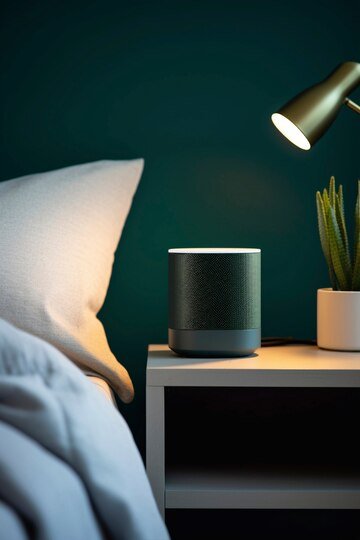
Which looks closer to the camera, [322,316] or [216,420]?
[322,316]

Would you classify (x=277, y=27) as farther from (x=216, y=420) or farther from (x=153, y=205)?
(x=216, y=420)

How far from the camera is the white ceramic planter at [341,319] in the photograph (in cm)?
157

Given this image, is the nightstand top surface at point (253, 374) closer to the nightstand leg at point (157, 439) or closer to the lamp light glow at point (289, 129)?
the nightstand leg at point (157, 439)

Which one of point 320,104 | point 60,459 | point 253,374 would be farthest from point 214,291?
point 60,459

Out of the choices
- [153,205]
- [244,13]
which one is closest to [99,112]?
[153,205]

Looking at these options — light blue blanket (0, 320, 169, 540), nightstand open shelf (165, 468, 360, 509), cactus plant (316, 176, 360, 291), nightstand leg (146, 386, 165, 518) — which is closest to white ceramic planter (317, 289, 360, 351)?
cactus plant (316, 176, 360, 291)

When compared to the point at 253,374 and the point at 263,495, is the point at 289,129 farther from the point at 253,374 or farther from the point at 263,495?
the point at 263,495

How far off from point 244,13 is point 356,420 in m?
0.99

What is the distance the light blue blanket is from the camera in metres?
0.79

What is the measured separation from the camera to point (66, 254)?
1.55m

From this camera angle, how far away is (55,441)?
870mm

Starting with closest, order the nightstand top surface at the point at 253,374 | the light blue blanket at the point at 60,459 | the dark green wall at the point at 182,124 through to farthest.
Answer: the light blue blanket at the point at 60,459, the nightstand top surface at the point at 253,374, the dark green wall at the point at 182,124

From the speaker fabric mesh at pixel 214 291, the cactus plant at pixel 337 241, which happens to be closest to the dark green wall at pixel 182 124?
the cactus plant at pixel 337 241

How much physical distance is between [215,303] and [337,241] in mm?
281
